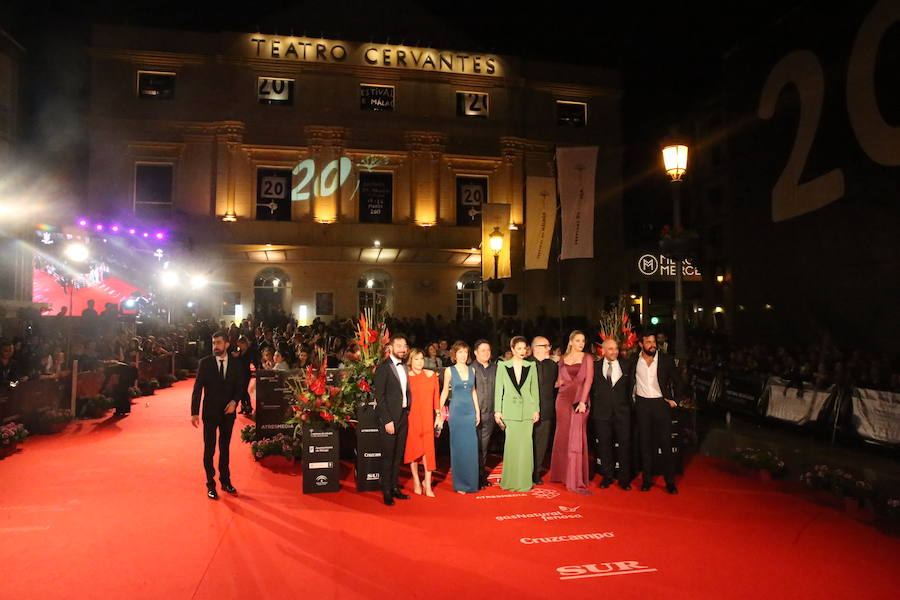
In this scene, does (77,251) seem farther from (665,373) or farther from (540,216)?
(665,373)

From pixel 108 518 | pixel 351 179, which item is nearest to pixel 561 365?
pixel 108 518

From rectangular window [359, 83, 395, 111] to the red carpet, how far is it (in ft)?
76.6

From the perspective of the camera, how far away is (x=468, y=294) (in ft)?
96.5

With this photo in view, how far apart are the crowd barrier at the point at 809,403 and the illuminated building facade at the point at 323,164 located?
16.1 m

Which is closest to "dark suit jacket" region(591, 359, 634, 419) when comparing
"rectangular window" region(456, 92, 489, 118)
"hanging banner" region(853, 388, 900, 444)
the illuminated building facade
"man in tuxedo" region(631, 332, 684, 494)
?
"man in tuxedo" region(631, 332, 684, 494)

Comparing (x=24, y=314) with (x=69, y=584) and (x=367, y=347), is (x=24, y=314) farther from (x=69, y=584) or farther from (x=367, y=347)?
(x=69, y=584)

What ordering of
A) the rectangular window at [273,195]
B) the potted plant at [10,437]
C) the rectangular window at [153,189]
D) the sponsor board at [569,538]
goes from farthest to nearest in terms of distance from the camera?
the rectangular window at [273,195], the rectangular window at [153,189], the potted plant at [10,437], the sponsor board at [569,538]

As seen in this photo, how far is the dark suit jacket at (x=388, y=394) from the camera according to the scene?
275 inches

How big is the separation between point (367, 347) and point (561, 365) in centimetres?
283

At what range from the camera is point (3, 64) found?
21.5m

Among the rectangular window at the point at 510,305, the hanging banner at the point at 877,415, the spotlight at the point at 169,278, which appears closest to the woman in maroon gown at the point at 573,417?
the hanging banner at the point at 877,415

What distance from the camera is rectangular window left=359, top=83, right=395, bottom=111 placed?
28.1 meters

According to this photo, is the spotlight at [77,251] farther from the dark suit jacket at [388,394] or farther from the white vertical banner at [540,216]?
the dark suit jacket at [388,394]

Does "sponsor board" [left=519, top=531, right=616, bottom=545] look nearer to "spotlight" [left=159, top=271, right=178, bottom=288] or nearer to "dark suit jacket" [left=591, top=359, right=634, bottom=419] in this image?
"dark suit jacket" [left=591, top=359, right=634, bottom=419]
